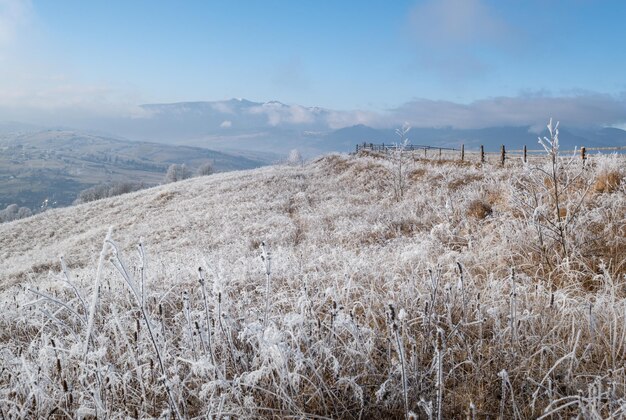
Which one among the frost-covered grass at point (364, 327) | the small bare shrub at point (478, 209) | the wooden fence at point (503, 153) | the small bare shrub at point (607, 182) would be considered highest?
the wooden fence at point (503, 153)

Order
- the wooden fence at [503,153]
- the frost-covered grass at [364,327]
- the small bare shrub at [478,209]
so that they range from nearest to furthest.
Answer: the frost-covered grass at [364,327]
the small bare shrub at [478,209]
the wooden fence at [503,153]

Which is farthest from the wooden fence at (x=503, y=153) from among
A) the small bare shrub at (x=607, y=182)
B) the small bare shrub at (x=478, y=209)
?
the small bare shrub at (x=478, y=209)

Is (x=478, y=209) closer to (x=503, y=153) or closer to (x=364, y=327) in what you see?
(x=364, y=327)

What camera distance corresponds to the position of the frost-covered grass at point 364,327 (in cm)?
260

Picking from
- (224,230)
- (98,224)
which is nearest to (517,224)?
(224,230)

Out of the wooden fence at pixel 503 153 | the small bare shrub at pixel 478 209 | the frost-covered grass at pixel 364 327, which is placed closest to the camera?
the frost-covered grass at pixel 364 327

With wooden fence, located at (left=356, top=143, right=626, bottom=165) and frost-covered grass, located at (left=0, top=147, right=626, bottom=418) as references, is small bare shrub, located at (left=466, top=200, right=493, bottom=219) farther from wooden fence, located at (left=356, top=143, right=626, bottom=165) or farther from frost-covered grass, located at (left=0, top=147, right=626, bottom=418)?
wooden fence, located at (left=356, top=143, right=626, bottom=165)

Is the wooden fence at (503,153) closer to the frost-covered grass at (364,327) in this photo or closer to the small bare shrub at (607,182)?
the small bare shrub at (607,182)

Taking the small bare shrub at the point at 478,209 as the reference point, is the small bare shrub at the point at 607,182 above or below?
above

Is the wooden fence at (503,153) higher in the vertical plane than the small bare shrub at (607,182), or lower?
higher

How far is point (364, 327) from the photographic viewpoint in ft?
10.8

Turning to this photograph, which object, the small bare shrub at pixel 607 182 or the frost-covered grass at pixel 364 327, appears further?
the small bare shrub at pixel 607 182

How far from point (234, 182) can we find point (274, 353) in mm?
34202

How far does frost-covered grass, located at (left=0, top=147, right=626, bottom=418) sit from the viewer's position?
2.60 metres
